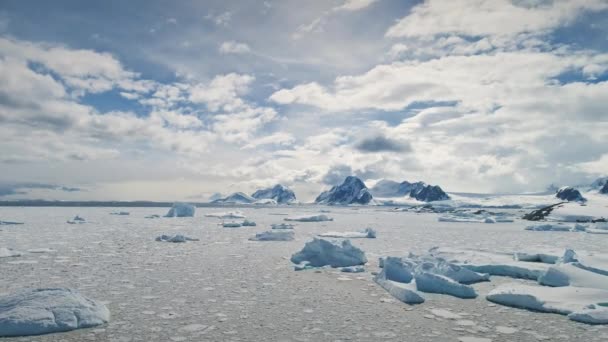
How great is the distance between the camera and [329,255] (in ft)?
31.9

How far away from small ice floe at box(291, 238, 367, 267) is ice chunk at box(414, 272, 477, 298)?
2822mm

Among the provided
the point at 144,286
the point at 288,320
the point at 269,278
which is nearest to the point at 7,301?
the point at 144,286

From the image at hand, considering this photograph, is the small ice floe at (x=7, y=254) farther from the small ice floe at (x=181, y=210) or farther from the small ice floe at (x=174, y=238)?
the small ice floe at (x=181, y=210)

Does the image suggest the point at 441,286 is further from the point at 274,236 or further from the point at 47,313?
the point at 274,236

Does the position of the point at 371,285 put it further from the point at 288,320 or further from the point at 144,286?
the point at 144,286

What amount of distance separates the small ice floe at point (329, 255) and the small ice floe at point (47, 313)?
18.1 feet

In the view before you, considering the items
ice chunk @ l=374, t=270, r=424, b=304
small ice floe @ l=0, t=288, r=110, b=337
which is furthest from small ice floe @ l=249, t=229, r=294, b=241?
small ice floe @ l=0, t=288, r=110, b=337

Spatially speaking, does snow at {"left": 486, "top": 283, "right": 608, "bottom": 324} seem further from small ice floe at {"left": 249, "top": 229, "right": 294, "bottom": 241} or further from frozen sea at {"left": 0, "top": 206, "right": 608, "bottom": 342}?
small ice floe at {"left": 249, "top": 229, "right": 294, "bottom": 241}

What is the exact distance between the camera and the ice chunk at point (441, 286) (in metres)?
6.42

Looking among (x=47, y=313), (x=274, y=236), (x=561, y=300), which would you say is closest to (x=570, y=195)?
(x=274, y=236)

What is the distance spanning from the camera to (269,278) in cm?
793

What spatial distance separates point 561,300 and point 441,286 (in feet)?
5.79

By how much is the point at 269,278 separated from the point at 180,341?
149 inches

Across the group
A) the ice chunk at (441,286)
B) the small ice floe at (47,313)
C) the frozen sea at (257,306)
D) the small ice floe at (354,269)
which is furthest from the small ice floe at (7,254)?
the ice chunk at (441,286)
